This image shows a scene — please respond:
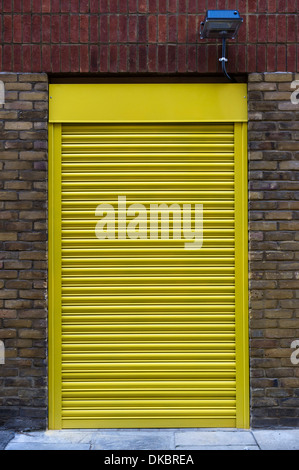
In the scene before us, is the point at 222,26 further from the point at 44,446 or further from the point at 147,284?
the point at 44,446

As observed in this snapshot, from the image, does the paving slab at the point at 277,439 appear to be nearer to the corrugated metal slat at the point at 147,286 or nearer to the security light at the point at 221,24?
the corrugated metal slat at the point at 147,286

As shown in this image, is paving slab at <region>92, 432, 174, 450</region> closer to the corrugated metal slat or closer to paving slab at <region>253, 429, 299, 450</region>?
the corrugated metal slat

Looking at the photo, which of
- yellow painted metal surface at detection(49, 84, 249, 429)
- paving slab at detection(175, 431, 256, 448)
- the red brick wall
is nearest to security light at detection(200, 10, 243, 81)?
the red brick wall

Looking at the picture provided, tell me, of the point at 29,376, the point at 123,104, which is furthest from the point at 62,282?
the point at 123,104

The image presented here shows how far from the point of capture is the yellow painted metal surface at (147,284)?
485 cm

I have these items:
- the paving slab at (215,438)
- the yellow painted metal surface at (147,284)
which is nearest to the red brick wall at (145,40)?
the yellow painted metal surface at (147,284)

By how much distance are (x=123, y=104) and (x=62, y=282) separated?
179cm

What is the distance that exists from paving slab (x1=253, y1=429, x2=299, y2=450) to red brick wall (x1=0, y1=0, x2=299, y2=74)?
3.36m

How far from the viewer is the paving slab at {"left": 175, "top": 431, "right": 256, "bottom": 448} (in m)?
4.47

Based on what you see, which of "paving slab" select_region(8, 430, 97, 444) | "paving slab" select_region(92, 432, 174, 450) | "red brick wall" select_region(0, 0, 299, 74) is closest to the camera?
"paving slab" select_region(92, 432, 174, 450)

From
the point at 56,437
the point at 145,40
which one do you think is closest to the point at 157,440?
the point at 56,437

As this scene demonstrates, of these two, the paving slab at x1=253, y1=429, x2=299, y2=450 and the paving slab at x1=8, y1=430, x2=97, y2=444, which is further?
the paving slab at x1=8, y1=430, x2=97, y2=444

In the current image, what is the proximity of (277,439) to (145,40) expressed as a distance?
151 inches

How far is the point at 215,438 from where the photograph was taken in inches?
181
